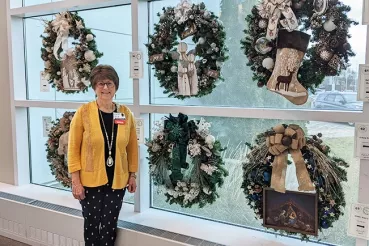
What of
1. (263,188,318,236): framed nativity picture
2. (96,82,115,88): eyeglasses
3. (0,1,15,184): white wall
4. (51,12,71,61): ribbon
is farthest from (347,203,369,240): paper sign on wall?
(0,1,15,184): white wall

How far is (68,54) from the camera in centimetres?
284

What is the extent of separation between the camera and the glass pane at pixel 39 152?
Result: 10.8 feet

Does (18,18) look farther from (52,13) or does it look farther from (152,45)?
(152,45)

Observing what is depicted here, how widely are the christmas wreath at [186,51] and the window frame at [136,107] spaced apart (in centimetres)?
15

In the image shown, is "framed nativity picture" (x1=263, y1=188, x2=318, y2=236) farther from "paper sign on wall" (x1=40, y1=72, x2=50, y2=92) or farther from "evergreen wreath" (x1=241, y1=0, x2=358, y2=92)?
"paper sign on wall" (x1=40, y1=72, x2=50, y2=92)

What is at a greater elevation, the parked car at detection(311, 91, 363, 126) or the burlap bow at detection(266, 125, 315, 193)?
the parked car at detection(311, 91, 363, 126)

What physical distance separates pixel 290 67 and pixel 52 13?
206 cm

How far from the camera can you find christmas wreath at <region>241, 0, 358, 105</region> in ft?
6.21

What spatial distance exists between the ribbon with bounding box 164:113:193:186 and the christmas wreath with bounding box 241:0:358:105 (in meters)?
0.61

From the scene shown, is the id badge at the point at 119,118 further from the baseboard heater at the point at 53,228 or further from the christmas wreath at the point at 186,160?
the baseboard heater at the point at 53,228

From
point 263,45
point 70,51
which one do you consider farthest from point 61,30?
point 263,45

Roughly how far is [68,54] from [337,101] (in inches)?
76.5

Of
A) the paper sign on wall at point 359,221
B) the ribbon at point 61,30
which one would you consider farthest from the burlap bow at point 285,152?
the ribbon at point 61,30

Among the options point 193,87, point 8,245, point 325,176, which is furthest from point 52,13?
point 325,176
